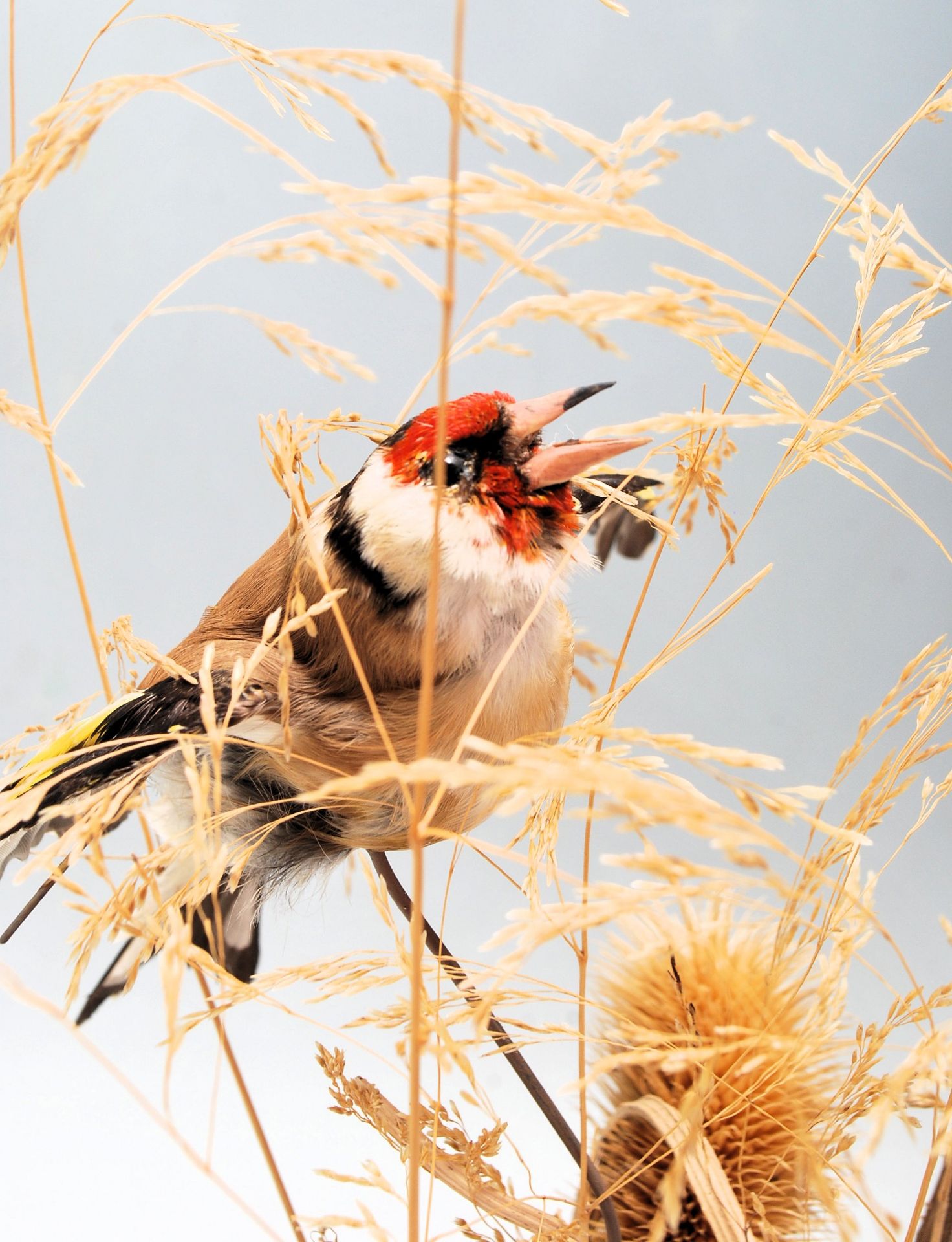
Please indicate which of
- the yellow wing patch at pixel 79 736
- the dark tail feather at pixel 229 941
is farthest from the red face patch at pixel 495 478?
the dark tail feather at pixel 229 941

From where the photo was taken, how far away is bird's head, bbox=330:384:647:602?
23.8 inches

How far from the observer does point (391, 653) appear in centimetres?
66

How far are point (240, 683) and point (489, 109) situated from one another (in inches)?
9.6

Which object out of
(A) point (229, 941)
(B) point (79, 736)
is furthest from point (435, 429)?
(A) point (229, 941)

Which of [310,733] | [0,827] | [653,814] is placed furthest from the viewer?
[310,733]

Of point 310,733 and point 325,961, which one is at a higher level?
point 310,733

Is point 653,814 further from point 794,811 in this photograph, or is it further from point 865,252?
point 865,252

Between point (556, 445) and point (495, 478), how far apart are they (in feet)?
0.14

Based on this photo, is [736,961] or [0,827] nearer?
[0,827]

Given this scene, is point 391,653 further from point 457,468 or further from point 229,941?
point 229,941

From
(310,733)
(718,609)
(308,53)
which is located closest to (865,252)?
(718,609)

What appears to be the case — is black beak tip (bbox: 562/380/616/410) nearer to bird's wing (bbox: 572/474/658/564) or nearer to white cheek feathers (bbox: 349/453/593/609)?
white cheek feathers (bbox: 349/453/593/609)

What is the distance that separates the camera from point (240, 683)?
468 millimetres

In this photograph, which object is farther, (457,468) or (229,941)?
(229,941)
